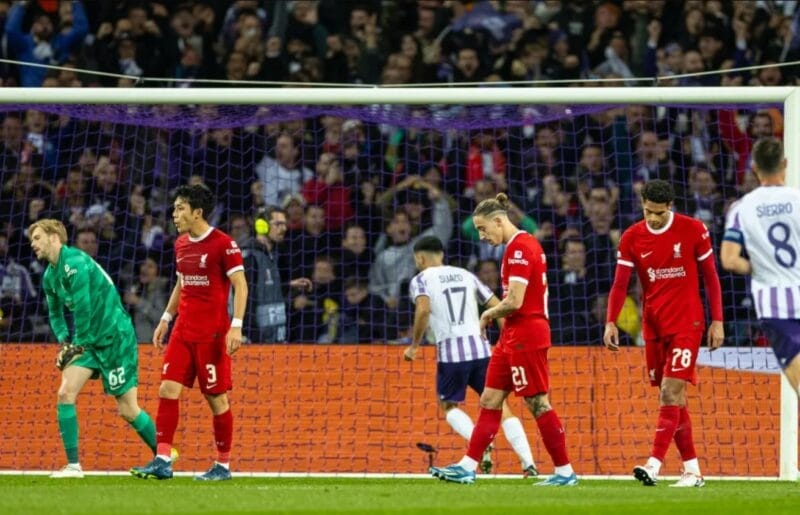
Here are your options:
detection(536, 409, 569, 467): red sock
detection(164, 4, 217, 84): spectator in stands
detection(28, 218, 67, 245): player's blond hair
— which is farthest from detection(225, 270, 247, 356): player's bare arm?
detection(164, 4, 217, 84): spectator in stands

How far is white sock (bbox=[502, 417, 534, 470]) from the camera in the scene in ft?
41.6

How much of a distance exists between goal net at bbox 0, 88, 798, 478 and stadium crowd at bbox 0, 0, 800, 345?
0.04m

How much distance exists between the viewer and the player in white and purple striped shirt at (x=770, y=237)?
30.1ft

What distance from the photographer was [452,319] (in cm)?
1322

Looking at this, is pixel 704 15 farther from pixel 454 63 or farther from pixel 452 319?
pixel 452 319

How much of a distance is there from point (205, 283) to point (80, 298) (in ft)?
3.62

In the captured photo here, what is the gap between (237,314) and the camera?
11539 mm

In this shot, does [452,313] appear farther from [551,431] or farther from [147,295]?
[147,295]

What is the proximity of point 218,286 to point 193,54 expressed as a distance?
22.9 feet

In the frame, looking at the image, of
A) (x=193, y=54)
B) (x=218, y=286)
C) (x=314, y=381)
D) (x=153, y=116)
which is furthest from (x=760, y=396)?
(x=193, y=54)

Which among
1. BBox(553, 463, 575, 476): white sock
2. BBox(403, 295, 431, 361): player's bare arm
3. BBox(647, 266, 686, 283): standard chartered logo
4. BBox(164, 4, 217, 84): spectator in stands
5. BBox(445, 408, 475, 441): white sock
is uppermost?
BBox(164, 4, 217, 84): spectator in stands

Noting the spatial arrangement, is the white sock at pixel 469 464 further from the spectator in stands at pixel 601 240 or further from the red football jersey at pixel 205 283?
the spectator in stands at pixel 601 240

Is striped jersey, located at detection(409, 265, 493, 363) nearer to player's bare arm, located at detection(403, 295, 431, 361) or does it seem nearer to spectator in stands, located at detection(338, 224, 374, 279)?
player's bare arm, located at detection(403, 295, 431, 361)

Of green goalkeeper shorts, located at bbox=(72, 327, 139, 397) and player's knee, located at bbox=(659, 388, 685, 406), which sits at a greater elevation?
green goalkeeper shorts, located at bbox=(72, 327, 139, 397)
